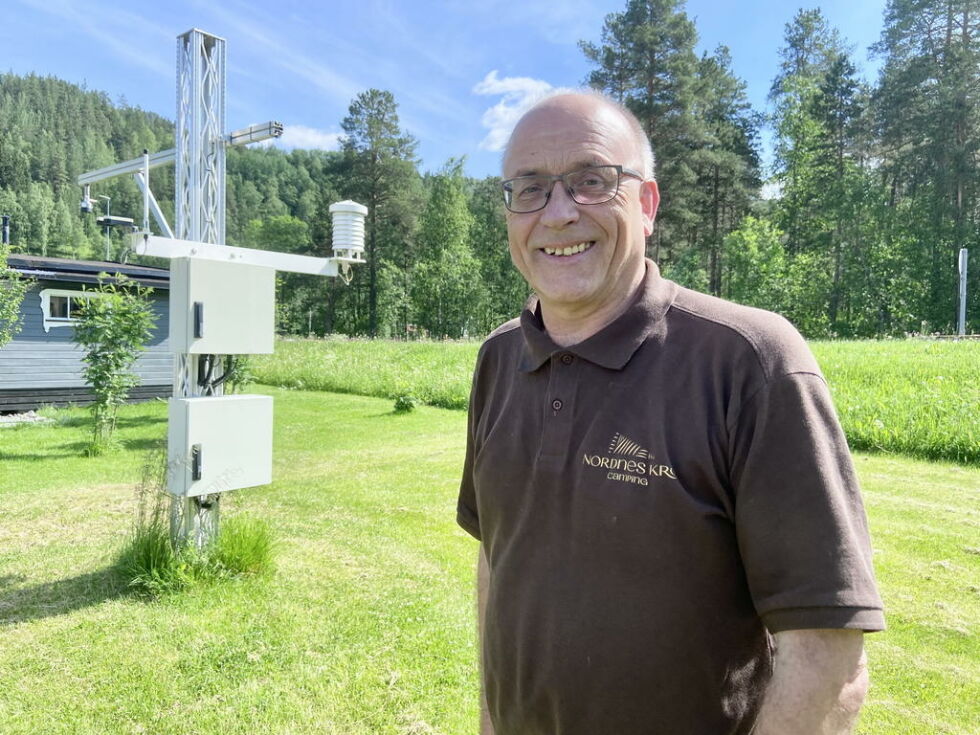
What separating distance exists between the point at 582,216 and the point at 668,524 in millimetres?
682

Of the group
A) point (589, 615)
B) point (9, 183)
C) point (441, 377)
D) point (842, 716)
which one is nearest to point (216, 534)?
point (589, 615)

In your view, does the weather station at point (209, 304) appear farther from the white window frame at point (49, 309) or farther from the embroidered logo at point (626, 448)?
the white window frame at point (49, 309)

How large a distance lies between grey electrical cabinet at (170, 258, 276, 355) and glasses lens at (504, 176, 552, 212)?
3.11 m

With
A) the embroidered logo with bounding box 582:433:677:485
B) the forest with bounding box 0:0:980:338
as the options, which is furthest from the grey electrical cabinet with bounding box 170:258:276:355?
the forest with bounding box 0:0:980:338

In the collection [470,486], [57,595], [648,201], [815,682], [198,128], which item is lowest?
[57,595]

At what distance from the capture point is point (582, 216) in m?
1.44

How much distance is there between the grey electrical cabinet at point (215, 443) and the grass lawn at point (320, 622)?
74 cm

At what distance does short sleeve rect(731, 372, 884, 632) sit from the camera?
0.99 m

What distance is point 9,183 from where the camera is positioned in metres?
73.6

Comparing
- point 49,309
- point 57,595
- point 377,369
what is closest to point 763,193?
point 377,369

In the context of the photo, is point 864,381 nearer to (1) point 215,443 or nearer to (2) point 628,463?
(1) point 215,443

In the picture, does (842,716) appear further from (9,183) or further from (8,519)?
(9,183)

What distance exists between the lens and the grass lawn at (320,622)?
3150 mm

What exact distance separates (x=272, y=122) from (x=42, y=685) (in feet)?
11.9
